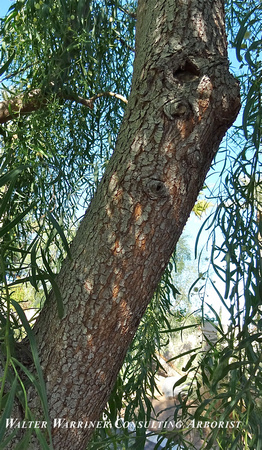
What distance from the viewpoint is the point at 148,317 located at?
1.45 meters

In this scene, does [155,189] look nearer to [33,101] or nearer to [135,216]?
[135,216]

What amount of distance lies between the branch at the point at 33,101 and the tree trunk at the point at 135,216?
0.62 m

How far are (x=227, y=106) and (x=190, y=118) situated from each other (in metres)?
0.07

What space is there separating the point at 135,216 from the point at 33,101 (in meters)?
0.83

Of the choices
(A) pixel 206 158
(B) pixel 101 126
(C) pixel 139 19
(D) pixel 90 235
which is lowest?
(D) pixel 90 235

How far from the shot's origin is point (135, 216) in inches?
29.9

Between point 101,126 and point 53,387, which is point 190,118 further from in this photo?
point 101,126

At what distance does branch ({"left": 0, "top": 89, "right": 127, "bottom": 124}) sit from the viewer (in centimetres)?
142

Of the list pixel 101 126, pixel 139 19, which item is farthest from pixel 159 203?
pixel 101 126

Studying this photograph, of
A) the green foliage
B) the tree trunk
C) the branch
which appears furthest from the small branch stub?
the branch

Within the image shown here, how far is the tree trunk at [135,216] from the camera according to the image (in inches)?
Result: 29.1

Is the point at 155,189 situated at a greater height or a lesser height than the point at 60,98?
lesser

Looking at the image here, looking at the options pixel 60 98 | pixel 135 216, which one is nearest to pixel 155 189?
pixel 135 216

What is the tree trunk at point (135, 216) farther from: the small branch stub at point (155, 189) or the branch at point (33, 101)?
the branch at point (33, 101)
